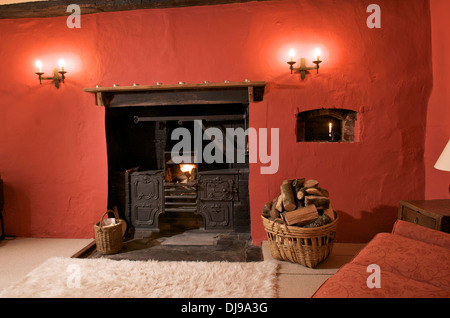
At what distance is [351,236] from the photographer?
11.6 ft

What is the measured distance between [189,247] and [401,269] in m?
2.37

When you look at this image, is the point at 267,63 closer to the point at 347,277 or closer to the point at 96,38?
the point at 96,38

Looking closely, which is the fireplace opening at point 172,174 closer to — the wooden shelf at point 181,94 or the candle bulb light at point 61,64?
the wooden shelf at point 181,94

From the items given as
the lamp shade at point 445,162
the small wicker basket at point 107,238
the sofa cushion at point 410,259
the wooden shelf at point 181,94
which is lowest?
the small wicker basket at point 107,238

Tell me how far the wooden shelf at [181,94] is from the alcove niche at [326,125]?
0.69 meters

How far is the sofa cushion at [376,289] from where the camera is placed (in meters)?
1.44

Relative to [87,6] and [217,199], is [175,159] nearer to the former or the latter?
[217,199]

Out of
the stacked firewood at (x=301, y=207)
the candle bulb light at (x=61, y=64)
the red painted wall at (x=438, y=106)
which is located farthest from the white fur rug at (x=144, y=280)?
the candle bulb light at (x=61, y=64)

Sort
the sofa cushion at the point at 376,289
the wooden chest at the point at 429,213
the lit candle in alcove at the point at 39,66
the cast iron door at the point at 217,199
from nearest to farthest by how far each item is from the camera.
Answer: the sofa cushion at the point at 376,289 → the wooden chest at the point at 429,213 → the lit candle in alcove at the point at 39,66 → the cast iron door at the point at 217,199

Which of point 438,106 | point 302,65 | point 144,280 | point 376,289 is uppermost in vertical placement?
point 302,65

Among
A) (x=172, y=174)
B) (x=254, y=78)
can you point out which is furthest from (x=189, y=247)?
(x=254, y=78)

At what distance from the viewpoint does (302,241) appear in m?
2.86

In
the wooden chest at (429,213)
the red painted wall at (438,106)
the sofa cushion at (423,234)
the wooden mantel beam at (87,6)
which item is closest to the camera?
the sofa cushion at (423,234)
